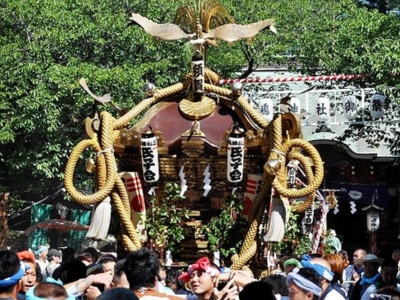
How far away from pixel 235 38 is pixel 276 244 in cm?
274

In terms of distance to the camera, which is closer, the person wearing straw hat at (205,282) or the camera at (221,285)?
the person wearing straw hat at (205,282)

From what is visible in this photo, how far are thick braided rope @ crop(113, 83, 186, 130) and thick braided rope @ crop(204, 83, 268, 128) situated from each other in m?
0.38

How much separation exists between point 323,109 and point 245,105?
12.0 meters

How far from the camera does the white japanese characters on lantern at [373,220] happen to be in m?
28.4

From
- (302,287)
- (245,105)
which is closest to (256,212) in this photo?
(245,105)

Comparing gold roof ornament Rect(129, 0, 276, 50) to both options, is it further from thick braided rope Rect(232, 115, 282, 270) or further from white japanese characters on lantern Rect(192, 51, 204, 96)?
thick braided rope Rect(232, 115, 282, 270)

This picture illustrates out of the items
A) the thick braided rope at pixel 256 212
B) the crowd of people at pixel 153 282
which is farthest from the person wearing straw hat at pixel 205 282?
the thick braided rope at pixel 256 212

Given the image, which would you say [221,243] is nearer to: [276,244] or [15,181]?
[276,244]

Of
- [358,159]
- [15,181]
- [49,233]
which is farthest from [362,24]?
[49,233]

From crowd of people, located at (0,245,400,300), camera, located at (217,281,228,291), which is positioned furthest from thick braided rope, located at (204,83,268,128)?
camera, located at (217,281,228,291)

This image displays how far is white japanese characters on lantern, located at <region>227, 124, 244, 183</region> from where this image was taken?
43.4 feet

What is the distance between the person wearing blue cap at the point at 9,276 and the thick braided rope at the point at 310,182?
21.8 ft

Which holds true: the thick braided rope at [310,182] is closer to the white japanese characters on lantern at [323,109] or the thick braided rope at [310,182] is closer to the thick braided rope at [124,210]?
the thick braided rope at [124,210]

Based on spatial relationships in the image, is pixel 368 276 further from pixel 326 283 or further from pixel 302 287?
pixel 302 287
